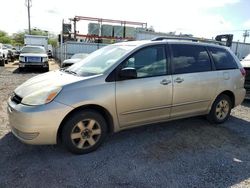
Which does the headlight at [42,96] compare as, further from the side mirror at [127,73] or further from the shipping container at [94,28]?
the shipping container at [94,28]

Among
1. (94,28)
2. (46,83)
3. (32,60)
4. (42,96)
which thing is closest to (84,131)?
(42,96)

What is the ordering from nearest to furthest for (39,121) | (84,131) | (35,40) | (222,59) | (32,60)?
(39,121) < (84,131) < (222,59) < (32,60) < (35,40)

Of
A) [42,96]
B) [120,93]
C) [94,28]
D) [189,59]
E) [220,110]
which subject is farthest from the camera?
[94,28]

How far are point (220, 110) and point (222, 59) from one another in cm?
108

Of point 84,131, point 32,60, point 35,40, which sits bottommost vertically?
point 84,131

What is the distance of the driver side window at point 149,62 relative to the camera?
3.97 metres

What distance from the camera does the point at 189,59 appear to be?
15.1 ft

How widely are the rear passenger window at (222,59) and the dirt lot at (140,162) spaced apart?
1.39 m

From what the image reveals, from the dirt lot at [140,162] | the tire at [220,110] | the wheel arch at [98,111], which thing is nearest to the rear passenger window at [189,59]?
the tire at [220,110]

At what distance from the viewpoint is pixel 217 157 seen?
3764mm

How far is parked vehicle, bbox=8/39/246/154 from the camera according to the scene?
335cm

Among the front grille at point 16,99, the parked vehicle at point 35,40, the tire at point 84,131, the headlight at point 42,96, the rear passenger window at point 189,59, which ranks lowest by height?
the tire at point 84,131

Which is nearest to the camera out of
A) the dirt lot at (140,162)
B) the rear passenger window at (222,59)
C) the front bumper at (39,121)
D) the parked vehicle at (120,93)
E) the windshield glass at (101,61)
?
the dirt lot at (140,162)

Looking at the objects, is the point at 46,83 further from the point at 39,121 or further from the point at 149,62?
the point at 149,62
